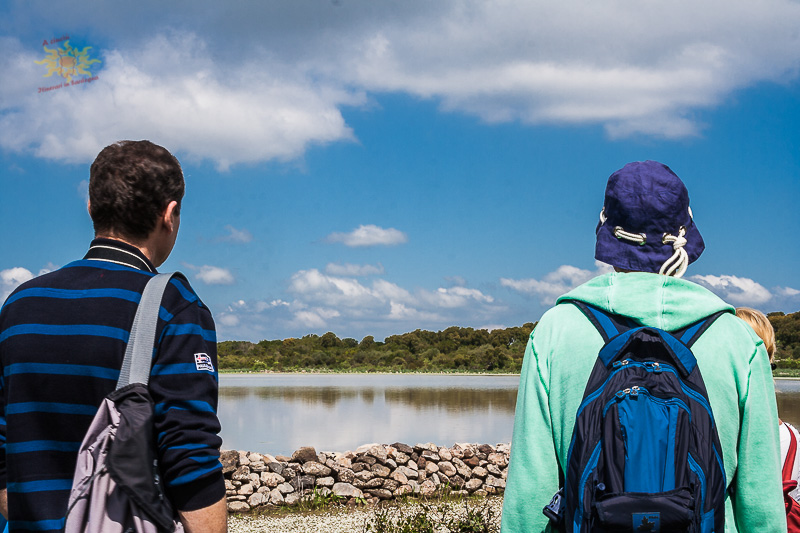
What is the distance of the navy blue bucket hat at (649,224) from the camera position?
1.77 meters

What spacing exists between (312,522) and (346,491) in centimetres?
82

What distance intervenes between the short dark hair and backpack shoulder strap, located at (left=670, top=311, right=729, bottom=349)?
1.31 meters

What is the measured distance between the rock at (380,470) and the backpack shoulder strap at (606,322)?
6593 mm

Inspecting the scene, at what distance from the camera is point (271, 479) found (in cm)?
765

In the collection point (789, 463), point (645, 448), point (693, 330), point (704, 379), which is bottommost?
point (789, 463)

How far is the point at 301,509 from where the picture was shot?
7484 millimetres

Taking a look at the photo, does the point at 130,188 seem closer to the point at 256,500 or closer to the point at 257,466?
the point at 256,500

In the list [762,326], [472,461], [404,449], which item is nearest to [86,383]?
[762,326]

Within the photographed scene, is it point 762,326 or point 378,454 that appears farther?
point 378,454

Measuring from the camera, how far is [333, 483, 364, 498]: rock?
302 inches

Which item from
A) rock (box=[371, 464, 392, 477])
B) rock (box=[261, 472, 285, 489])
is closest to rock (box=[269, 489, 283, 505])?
rock (box=[261, 472, 285, 489])

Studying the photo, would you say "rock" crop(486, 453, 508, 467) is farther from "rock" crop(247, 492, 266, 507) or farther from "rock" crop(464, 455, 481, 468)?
"rock" crop(247, 492, 266, 507)

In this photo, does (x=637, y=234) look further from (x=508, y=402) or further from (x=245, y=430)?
(x=508, y=402)

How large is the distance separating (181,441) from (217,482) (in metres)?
0.14
